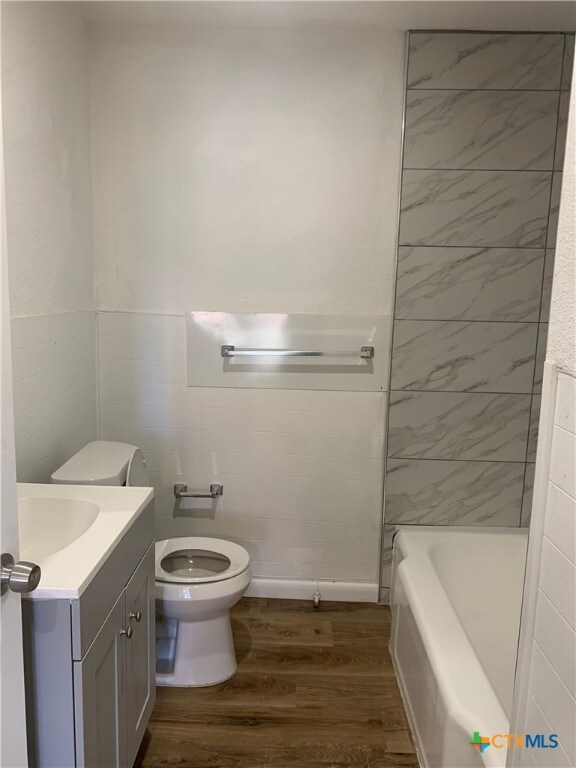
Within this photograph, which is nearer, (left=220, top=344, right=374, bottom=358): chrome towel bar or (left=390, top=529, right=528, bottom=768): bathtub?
(left=390, top=529, right=528, bottom=768): bathtub

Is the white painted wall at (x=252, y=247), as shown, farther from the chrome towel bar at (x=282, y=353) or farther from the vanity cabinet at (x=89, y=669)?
the vanity cabinet at (x=89, y=669)

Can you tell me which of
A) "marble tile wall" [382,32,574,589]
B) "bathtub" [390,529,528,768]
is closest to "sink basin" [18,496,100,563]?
"bathtub" [390,529,528,768]

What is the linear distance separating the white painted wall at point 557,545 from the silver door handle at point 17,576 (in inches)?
35.1

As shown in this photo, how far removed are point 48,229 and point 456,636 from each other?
191 centimetres

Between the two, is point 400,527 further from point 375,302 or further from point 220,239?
point 220,239

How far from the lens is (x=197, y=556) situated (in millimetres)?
Result: 2471

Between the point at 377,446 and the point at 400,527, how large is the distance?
377 mm

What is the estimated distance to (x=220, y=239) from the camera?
263cm

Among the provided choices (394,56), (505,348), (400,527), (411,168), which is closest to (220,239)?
(411,168)

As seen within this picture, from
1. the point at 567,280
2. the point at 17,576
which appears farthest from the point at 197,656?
the point at 567,280

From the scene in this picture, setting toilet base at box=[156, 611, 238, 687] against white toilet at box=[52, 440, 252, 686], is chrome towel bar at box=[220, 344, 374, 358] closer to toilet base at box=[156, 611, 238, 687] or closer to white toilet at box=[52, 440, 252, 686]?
white toilet at box=[52, 440, 252, 686]

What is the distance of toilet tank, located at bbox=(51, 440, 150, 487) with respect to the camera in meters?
1.98

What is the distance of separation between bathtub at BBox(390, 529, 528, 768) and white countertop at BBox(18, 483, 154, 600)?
0.96 metres

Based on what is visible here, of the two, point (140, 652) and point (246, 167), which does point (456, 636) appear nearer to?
point (140, 652)
